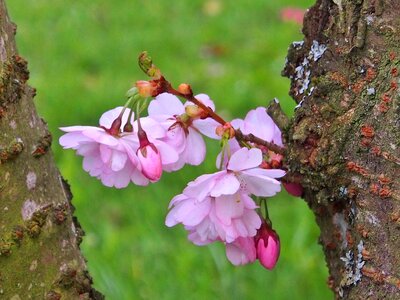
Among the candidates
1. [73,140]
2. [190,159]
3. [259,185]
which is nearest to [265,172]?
[259,185]

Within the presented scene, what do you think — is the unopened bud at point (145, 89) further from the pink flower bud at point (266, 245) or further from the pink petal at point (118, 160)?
the pink flower bud at point (266, 245)

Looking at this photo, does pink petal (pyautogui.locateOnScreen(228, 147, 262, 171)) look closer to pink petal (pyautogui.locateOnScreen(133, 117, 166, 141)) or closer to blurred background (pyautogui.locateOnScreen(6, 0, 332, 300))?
pink petal (pyautogui.locateOnScreen(133, 117, 166, 141))

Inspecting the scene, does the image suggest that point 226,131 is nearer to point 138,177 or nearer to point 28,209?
point 138,177

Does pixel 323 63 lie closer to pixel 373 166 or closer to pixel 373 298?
pixel 373 166

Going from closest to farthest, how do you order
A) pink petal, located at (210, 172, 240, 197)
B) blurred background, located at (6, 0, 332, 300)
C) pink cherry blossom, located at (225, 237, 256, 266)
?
pink petal, located at (210, 172, 240, 197) → pink cherry blossom, located at (225, 237, 256, 266) → blurred background, located at (6, 0, 332, 300)

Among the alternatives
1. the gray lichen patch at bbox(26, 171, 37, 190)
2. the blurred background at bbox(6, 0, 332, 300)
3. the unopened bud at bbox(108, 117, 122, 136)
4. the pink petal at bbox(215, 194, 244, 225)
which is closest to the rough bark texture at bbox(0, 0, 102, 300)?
the gray lichen patch at bbox(26, 171, 37, 190)

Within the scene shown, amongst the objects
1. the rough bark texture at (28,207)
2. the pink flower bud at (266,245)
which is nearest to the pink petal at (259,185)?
the pink flower bud at (266,245)
